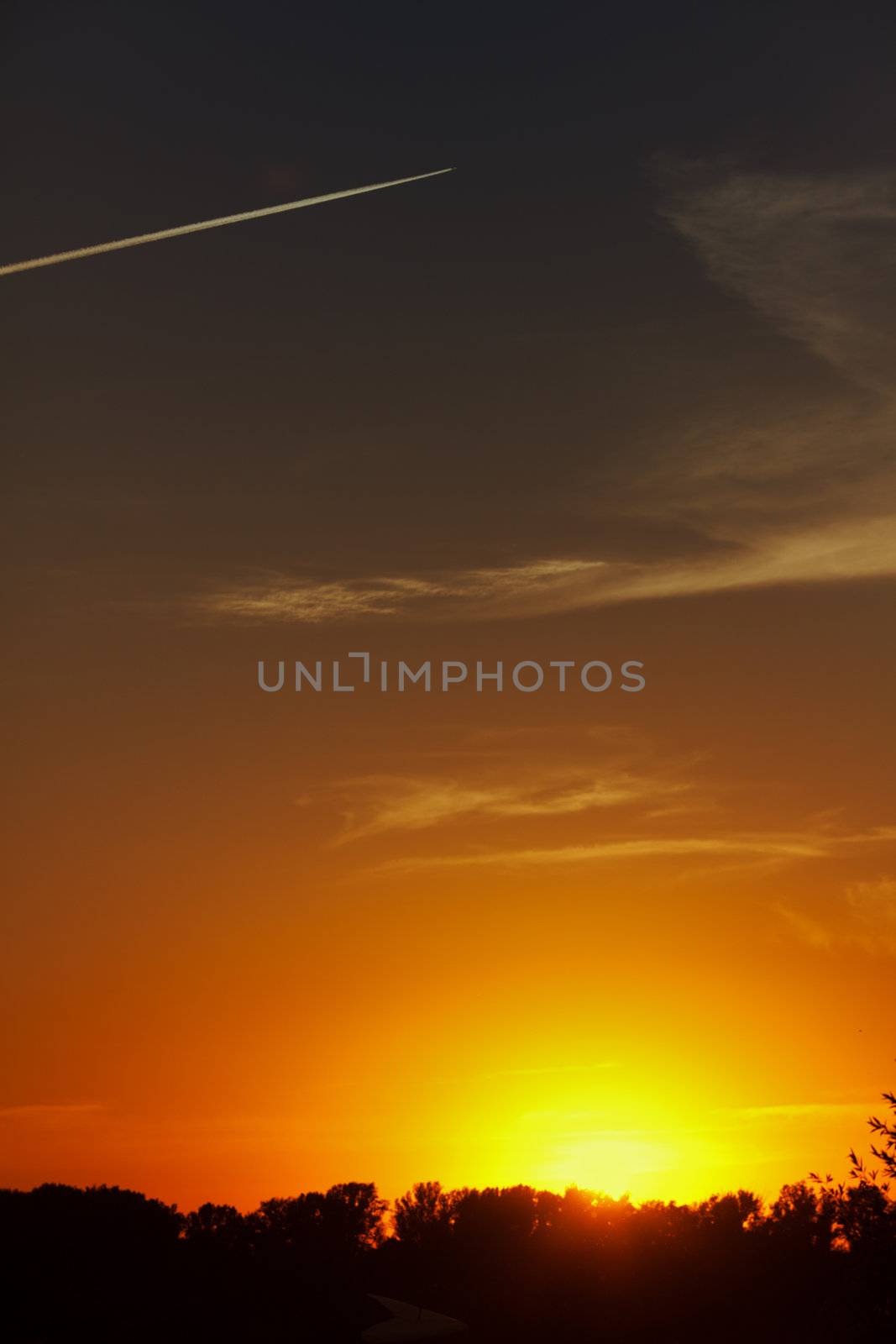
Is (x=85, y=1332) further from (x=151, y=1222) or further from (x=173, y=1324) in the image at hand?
(x=151, y=1222)

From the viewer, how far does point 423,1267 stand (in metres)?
142

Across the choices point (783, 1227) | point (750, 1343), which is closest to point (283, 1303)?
point (750, 1343)

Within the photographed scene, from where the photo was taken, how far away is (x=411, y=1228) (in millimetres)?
148875

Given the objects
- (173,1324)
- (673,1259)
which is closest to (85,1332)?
(173,1324)

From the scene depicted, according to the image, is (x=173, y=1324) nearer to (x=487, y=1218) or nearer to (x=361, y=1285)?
(x=361, y=1285)

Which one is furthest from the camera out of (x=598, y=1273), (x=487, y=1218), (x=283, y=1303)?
(x=487, y=1218)

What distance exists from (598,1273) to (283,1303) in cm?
3090

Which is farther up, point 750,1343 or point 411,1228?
point 411,1228

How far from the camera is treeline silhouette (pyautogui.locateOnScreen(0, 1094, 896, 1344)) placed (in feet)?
316

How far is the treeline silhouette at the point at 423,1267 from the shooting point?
9625 centimetres

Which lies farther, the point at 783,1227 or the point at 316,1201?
the point at 316,1201

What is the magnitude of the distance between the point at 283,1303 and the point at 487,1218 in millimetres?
47491

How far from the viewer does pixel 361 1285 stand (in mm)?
125812

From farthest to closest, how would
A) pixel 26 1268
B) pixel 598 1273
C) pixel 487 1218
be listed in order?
pixel 487 1218 → pixel 598 1273 → pixel 26 1268
